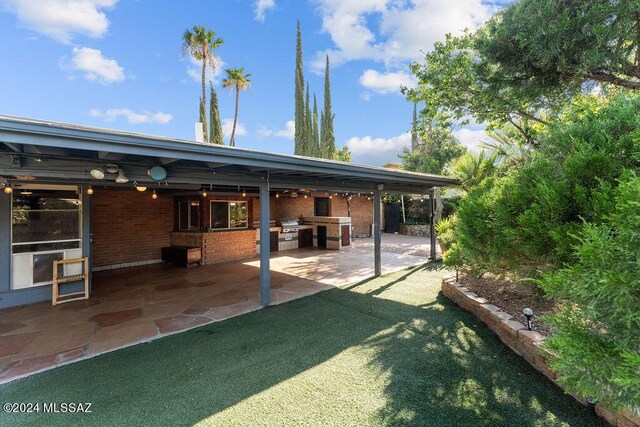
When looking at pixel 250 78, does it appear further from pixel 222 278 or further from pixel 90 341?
pixel 90 341

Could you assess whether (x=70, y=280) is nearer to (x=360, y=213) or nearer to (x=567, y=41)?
(x=567, y=41)

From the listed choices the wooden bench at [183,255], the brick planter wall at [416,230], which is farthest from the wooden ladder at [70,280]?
the brick planter wall at [416,230]

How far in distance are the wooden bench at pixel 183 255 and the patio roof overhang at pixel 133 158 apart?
13.0ft

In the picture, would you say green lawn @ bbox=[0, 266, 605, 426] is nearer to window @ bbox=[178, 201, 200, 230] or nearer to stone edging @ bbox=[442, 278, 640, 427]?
stone edging @ bbox=[442, 278, 640, 427]

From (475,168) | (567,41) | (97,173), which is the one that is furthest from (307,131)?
(97,173)

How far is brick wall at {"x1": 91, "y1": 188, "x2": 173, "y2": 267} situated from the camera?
8.18m

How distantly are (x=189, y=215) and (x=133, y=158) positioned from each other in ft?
19.1

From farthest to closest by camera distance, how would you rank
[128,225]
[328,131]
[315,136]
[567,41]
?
[328,131] → [315,136] → [128,225] → [567,41]

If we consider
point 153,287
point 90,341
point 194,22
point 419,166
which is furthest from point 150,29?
point 419,166

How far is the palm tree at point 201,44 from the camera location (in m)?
15.7

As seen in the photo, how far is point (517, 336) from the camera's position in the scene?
3.53 metres

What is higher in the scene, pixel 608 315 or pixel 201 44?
pixel 201 44

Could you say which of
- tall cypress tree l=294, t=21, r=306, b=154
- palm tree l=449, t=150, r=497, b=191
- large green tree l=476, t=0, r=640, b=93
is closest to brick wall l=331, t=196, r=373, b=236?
tall cypress tree l=294, t=21, r=306, b=154

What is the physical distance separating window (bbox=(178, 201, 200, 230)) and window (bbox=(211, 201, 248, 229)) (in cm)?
53
